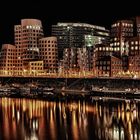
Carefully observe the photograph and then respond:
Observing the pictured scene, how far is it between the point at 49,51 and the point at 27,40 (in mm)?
9612

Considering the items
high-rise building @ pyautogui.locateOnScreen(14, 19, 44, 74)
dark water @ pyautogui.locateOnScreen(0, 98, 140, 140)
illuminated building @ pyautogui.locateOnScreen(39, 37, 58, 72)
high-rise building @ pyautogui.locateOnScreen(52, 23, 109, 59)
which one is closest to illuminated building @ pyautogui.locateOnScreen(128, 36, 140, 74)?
illuminated building @ pyautogui.locateOnScreen(39, 37, 58, 72)

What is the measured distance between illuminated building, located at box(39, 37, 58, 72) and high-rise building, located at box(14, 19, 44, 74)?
2446 mm

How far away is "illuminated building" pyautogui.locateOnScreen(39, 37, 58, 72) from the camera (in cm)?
15750

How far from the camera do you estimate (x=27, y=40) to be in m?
162

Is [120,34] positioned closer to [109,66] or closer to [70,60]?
[70,60]

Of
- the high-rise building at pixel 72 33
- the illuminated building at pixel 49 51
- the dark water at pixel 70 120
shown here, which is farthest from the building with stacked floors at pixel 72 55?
the dark water at pixel 70 120

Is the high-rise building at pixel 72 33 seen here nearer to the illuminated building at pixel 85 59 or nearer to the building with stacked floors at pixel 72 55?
the building with stacked floors at pixel 72 55

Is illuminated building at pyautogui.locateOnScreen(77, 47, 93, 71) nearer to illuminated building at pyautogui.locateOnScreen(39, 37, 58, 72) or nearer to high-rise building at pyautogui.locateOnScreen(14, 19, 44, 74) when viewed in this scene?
illuminated building at pyautogui.locateOnScreen(39, 37, 58, 72)

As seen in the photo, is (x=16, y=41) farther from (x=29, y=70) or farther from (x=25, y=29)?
(x=29, y=70)

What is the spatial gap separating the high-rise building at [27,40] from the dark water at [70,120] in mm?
72388

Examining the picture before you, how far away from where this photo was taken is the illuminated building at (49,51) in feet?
517

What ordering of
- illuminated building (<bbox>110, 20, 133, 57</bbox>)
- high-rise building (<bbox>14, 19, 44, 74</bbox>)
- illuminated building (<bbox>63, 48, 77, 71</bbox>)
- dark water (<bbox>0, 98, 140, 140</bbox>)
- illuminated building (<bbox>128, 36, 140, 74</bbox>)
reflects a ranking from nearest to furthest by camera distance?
dark water (<bbox>0, 98, 140, 140</bbox>)
illuminated building (<bbox>128, 36, 140, 74</bbox>)
illuminated building (<bbox>110, 20, 133, 57</bbox>)
illuminated building (<bbox>63, 48, 77, 71</bbox>)
high-rise building (<bbox>14, 19, 44, 74</bbox>)

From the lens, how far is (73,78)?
405 ft

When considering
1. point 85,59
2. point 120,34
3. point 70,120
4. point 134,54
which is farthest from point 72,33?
point 70,120
